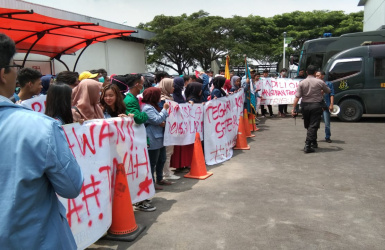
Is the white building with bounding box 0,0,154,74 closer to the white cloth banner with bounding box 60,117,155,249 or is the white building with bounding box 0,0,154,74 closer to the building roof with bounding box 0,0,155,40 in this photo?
the building roof with bounding box 0,0,155,40

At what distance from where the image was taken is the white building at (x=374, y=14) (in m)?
24.4

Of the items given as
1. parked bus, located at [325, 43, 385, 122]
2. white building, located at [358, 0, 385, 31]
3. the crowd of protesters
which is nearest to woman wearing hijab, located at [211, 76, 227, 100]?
the crowd of protesters

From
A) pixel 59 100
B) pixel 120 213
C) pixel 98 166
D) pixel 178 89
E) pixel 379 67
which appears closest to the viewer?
pixel 59 100

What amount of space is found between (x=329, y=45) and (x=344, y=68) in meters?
3.99

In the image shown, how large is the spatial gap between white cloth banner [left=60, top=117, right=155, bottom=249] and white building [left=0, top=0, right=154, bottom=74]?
10.8 meters

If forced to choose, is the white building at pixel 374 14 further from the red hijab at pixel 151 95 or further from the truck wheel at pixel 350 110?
the red hijab at pixel 151 95

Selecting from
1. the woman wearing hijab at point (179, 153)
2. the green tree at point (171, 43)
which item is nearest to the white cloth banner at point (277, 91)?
the woman wearing hijab at point (179, 153)

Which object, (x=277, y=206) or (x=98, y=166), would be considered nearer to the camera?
(x=98, y=166)

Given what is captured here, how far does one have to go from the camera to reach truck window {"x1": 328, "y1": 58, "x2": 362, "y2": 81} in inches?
438

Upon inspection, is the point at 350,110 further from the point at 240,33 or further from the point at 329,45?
the point at 240,33

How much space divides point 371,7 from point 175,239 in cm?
3341

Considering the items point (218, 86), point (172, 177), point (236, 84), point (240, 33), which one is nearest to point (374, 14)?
point (240, 33)

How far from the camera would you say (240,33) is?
35062 mm

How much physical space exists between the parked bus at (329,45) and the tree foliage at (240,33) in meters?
16.8
